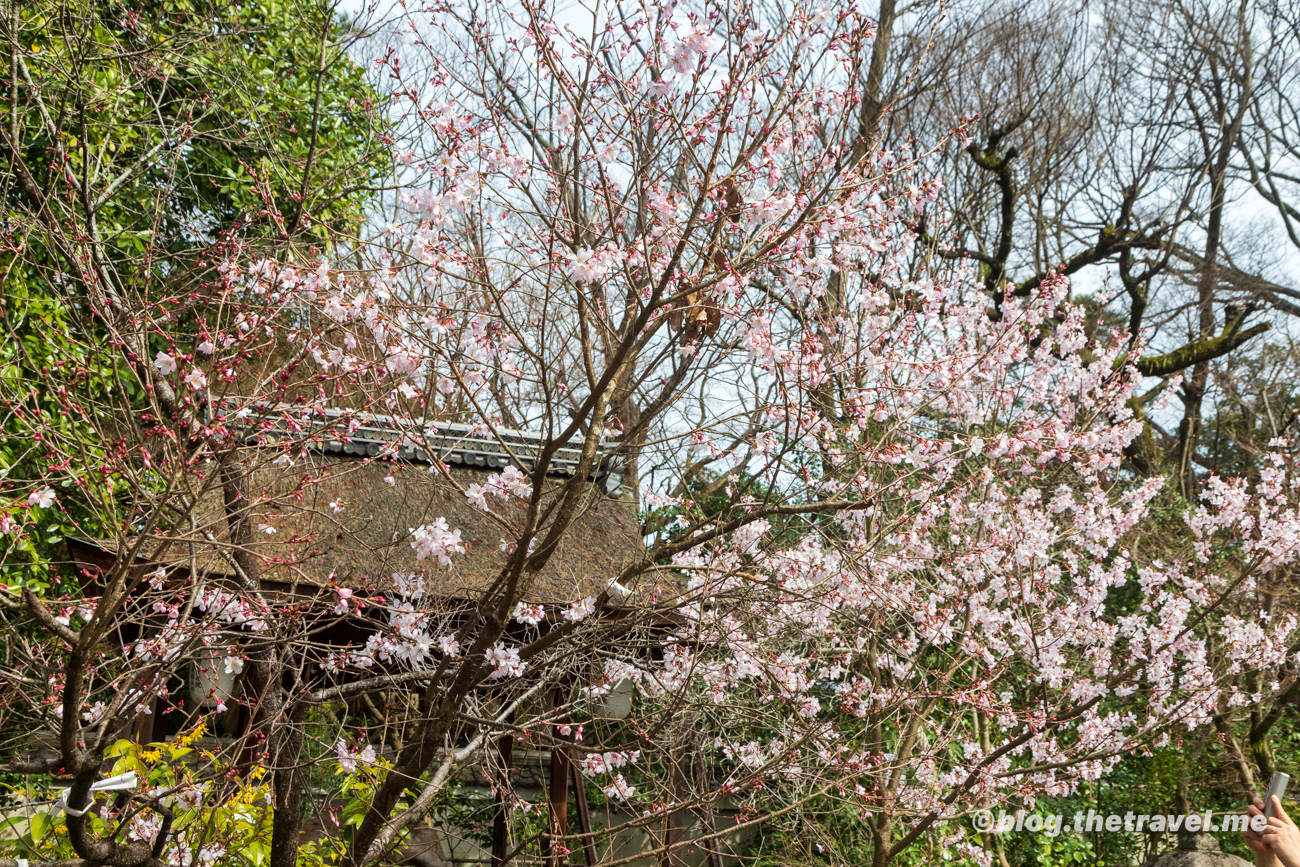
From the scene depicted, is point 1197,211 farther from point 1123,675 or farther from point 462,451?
point 462,451

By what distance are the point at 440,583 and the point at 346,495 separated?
0.85m

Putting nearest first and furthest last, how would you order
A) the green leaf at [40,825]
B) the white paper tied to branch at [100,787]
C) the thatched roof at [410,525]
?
the white paper tied to branch at [100,787]
the green leaf at [40,825]
the thatched roof at [410,525]

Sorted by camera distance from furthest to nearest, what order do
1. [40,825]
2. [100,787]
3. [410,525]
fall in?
[410,525], [40,825], [100,787]

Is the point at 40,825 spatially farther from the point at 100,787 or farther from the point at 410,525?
the point at 410,525

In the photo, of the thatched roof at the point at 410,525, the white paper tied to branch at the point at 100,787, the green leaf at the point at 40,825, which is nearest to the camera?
the white paper tied to branch at the point at 100,787

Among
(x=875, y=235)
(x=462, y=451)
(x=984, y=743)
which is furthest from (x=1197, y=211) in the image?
(x=462, y=451)

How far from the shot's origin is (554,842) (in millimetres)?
3723

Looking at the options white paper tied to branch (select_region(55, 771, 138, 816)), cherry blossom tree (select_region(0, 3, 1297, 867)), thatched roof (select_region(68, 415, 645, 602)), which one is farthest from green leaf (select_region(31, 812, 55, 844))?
white paper tied to branch (select_region(55, 771, 138, 816))

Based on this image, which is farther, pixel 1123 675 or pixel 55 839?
pixel 1123 675

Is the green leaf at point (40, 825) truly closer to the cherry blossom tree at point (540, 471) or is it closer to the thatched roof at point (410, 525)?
the cherry blossom tree at point (540, 471)

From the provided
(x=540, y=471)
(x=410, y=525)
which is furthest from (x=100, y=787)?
(x=410, y=525)

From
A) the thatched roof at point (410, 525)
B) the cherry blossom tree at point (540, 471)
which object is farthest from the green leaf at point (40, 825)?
the thatched roof at point (410, 525)

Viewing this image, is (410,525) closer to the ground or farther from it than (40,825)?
farther from it

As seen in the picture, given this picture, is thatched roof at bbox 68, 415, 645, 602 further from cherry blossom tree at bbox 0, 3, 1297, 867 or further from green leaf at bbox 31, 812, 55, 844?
green leaf at bbox 31, 812, 55, 844
